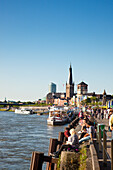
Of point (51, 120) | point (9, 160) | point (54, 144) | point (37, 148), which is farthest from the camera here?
point (51, 120)

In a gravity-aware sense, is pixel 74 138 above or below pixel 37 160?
above

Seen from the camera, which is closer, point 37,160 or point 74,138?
point 37,160

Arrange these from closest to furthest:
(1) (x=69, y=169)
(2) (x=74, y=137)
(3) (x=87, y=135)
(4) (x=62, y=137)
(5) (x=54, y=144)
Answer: (1) (x=69, y=169)
(2) (x=74, y=137)
(5) (x=54, y=144)
(3) (x=87, y=135)
(4) (x=62, y=137)

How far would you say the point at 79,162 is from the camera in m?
8.88

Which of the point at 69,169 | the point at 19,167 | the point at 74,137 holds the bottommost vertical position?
the point at 19,167

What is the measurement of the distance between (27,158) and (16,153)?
1.93 metres

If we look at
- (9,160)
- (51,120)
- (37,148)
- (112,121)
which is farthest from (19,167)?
(51,120)

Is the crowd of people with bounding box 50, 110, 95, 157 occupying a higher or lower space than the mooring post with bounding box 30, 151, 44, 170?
higher

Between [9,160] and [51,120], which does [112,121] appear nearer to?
[9,160]

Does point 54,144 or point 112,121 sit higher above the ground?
point 112,121

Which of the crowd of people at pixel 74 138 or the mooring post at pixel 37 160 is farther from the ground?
the crowd of people at pixel 74 138

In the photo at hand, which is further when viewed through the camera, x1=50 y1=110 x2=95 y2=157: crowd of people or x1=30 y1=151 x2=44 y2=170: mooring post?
x1=50 y1=110 x2=95 y2=157: crowd of people

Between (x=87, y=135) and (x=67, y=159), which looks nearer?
(x=67, y=159)

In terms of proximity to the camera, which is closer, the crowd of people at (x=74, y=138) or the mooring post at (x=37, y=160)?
the mooring post at (x=37, y=160)
